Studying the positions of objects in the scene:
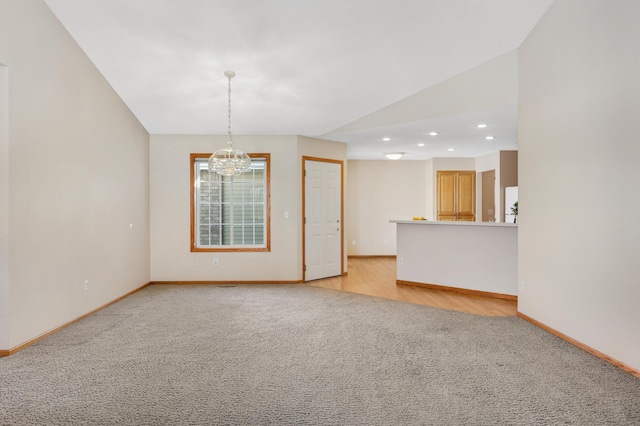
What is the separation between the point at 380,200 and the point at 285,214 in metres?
3.83

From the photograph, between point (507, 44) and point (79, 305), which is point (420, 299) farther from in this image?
point (79, 305)

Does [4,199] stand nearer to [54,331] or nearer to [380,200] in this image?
[54,331]

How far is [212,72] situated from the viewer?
4.47 meters

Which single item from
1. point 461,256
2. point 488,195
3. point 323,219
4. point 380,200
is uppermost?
point 488,195

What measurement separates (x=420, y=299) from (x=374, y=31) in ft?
11.1

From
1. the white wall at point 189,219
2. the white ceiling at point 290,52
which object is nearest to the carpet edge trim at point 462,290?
the white wall at point 189,219

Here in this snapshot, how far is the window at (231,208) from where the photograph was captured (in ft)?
20.6

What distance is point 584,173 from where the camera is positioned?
320cm

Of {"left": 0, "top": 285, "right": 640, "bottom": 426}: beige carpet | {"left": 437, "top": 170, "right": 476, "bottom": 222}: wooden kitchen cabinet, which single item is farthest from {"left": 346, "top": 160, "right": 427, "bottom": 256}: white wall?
{"left": 0, "top": 285, "right": 640, "bottom": 426}: beige carpet

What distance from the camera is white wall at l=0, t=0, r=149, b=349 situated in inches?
131

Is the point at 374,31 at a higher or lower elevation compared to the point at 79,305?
higher

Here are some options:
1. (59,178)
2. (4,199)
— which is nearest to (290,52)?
(59,178)

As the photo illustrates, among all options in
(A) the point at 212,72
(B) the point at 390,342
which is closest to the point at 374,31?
(A) the point at 212,72

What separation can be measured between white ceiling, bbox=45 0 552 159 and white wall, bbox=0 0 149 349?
35 cm
